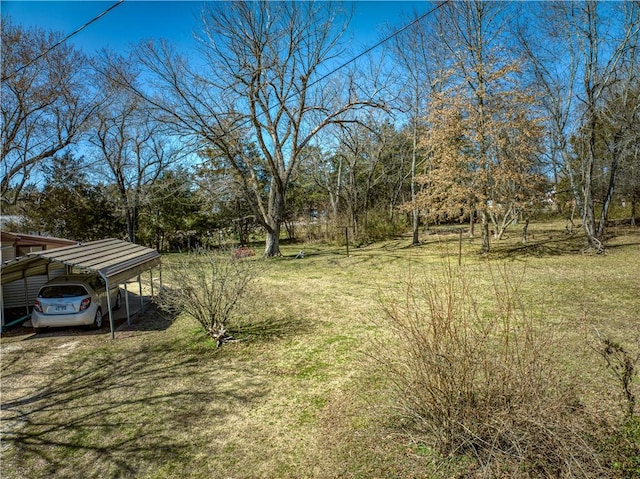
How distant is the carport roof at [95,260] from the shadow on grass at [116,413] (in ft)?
5.37

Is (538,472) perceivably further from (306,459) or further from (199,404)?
(199,404)

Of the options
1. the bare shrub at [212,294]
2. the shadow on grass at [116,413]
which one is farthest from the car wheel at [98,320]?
the bare shrub at [212,294]

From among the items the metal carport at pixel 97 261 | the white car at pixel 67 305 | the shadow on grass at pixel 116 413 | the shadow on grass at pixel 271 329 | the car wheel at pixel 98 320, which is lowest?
the shadow on grass at pixel 116 413

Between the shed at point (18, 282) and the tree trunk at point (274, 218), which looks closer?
the shed at point (18, 282)

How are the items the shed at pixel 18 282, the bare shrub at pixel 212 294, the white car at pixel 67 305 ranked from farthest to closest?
the shed at pixel 18 282 < the white car at pixel 67 305 < the bare shrub at pixel 212 294

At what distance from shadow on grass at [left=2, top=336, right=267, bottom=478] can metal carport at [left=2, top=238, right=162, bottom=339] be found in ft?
5.12

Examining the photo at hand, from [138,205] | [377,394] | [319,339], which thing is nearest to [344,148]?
[138,205]

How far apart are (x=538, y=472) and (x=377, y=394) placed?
1867 mm

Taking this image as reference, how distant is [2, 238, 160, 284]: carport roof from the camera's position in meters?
6.64

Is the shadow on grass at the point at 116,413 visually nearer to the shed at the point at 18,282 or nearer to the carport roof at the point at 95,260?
the carport roof at the point at 95,260

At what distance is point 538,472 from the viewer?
2.59 m

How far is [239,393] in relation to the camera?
4531mm

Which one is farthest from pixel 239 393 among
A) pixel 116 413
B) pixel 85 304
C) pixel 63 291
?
pixel 63 291

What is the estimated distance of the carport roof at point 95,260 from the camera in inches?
262
